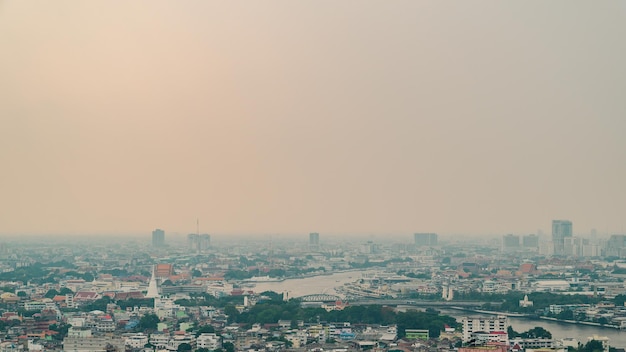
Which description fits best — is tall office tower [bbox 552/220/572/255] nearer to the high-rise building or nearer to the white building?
the high-rise building

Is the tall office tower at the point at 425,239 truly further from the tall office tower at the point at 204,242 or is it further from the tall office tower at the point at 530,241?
the tall office tower at the point at 204,242

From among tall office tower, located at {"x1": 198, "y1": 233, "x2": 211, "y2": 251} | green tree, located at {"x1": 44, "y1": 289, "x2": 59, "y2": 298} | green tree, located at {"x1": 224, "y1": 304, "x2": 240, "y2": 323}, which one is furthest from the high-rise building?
green tree, located at {"x1": 224, "y1": 304, "x2": 240, "y2": 323}

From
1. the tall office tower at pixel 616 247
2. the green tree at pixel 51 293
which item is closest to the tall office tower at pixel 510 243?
Result: the tall office tower at pixel 616 247

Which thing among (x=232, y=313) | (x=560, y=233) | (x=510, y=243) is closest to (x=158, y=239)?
(x=510, y=243)

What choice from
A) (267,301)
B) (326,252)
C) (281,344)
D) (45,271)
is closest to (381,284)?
(267,301)

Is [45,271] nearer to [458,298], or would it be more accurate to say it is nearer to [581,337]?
[458,298]

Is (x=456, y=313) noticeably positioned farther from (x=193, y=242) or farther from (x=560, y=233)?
(x=193, y=242)
